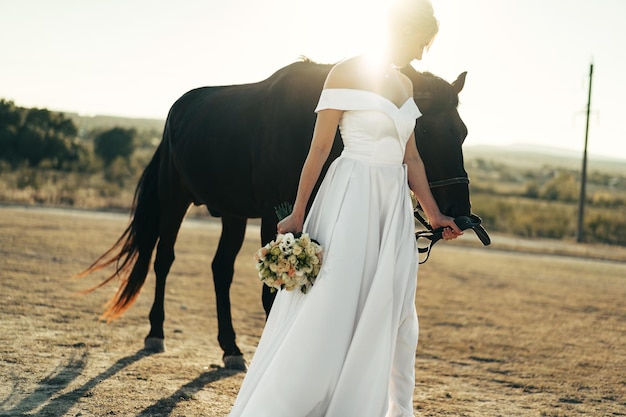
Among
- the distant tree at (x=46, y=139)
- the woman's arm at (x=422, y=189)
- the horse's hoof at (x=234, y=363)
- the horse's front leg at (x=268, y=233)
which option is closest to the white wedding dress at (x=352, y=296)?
the woman's arm at (x=422, y=189)

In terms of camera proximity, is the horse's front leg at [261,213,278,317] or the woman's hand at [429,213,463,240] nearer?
the woman's hand at [429,213,463,240]

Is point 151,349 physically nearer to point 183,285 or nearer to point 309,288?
point 309,288

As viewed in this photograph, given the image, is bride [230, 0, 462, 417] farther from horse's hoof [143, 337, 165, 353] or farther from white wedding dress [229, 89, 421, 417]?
horse's hoof [143, 337, 165, 353]

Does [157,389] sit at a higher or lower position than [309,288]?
lower

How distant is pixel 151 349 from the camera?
661 centimetres

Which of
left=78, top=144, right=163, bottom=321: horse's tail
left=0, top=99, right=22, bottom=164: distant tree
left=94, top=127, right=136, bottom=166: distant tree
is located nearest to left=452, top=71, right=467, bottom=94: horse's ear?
left=78, top=144, right=163, bottom=321: horse's tail

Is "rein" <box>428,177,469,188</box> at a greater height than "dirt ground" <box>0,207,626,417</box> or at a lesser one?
greater

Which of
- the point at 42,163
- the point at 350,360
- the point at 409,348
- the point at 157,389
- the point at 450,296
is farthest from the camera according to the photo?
the point at 42,163

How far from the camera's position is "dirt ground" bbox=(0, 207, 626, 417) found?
17.3 ft

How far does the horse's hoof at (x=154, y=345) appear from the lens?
6.62 metres

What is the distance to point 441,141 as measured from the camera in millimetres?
4570

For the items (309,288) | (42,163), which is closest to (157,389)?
(309,288)

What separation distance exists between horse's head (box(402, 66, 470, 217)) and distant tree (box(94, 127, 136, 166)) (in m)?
39.0

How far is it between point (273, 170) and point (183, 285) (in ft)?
17.9
